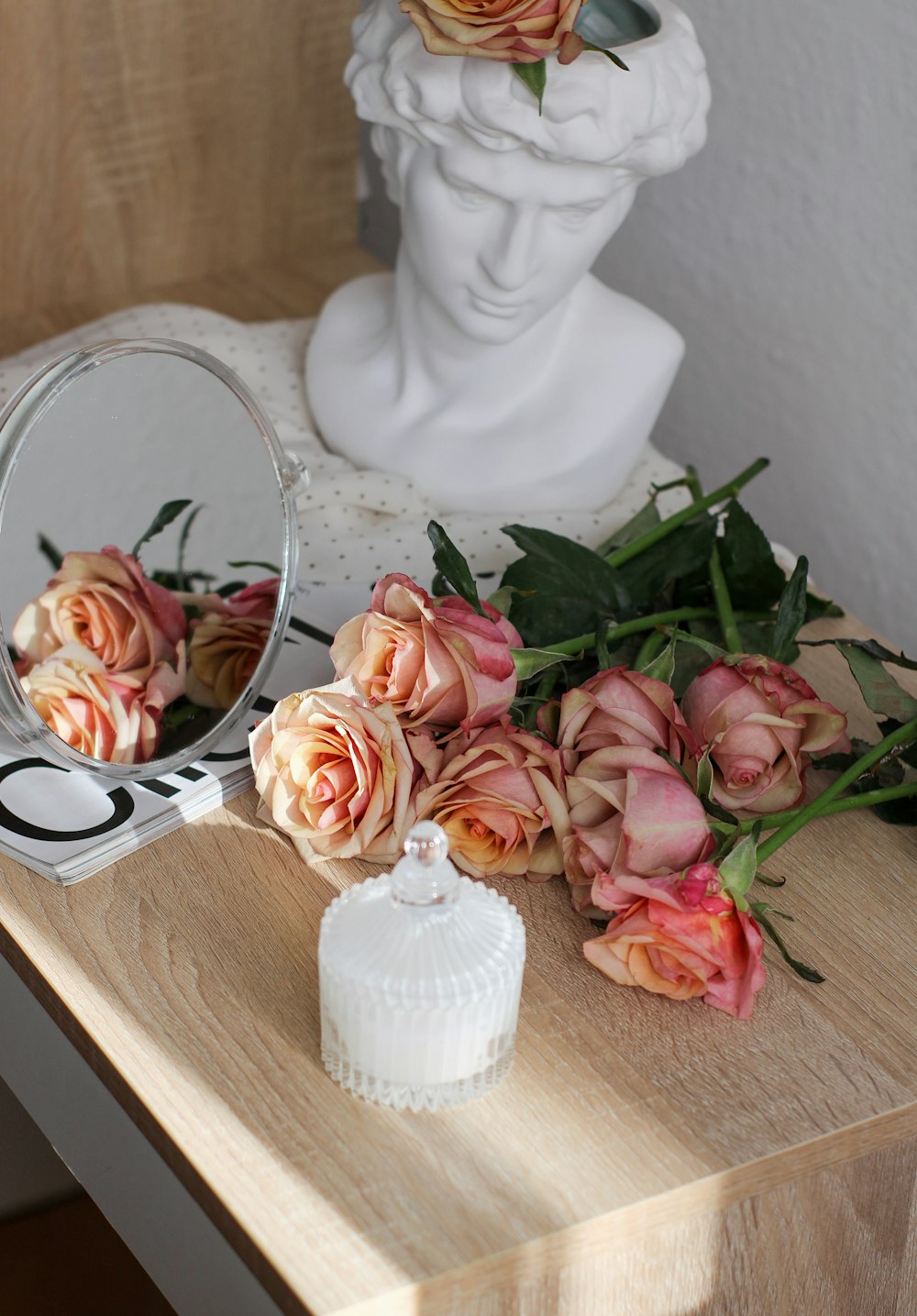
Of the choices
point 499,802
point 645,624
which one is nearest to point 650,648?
point 645,624

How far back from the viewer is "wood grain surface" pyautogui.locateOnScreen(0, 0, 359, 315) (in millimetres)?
1042

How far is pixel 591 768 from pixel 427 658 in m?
0.08

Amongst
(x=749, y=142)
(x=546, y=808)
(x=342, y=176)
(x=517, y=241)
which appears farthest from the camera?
(x=342, y=176)

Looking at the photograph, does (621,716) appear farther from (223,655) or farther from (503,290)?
(503,290)

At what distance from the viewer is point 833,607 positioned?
0.78 meters

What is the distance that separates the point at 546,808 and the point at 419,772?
0.06 meters

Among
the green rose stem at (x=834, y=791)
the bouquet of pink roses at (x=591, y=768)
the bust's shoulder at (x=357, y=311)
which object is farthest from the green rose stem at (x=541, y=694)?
the bust's shoulder at (x=357, y=311)

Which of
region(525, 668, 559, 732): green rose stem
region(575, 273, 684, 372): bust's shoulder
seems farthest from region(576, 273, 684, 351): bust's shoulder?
region(525, 668, 559, 732): green rose stem

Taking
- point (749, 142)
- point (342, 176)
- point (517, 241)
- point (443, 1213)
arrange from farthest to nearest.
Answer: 1. point (342, 176)
2. point (749, 142)
3. point (517, 241)
4. point (443, 1213)

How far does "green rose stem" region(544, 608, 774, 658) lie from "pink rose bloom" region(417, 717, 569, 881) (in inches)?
2.0

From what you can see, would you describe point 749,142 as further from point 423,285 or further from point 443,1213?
point 443,1213

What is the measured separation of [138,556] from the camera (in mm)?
641

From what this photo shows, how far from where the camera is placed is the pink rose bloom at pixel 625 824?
52cm

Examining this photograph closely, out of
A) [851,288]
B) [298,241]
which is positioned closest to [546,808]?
[851,288]
